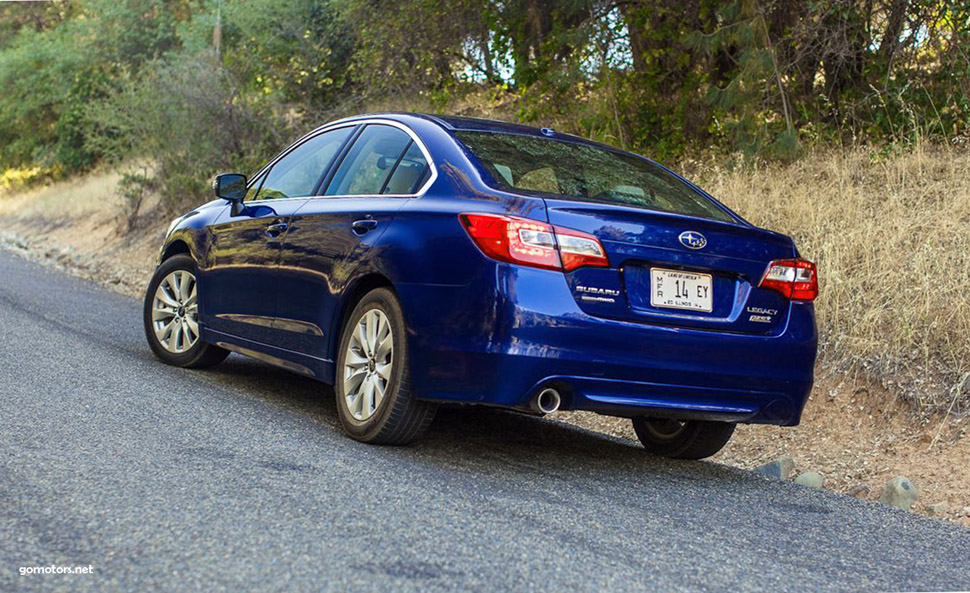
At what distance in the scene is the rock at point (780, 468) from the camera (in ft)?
22.2

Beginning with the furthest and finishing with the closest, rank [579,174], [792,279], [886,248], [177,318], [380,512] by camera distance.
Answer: [886,248] → [177,318] → [579,174] → [792,279] → [380,512]

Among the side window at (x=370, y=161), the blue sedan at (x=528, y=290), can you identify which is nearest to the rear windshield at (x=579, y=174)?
the blue sedan at (x=528, y=290)

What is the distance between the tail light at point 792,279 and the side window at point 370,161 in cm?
198

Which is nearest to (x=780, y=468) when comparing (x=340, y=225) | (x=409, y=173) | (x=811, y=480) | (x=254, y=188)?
(x=811, y=480)

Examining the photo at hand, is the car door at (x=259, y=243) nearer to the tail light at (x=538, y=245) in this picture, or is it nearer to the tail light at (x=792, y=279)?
the tail light at (x=538, y=245)

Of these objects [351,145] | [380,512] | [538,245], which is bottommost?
[380,512]

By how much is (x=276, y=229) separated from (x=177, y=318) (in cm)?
166

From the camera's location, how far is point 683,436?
21.2ft

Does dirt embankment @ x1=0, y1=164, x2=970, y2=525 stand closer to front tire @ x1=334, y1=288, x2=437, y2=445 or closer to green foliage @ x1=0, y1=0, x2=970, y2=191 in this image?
front tire @ x1=334, y1=288, x2=437, y2=445

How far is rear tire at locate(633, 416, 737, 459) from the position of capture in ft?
20.6
